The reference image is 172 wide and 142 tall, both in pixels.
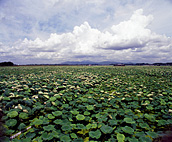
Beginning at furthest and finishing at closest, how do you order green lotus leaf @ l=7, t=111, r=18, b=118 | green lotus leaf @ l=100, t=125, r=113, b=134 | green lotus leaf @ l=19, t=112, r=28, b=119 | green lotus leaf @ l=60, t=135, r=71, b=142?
1. green lotus leaf @ l=19, t=112, r=28, b=119
2. green lotus leaf @ l=7, t=111, r=18, b=118
3. green lotus leaf @ l=100, t=125, r=113, b=134
4. green lotus leaf @ l=60, t=135, r=71, b=142

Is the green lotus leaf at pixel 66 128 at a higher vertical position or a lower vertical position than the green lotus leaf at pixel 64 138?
higher

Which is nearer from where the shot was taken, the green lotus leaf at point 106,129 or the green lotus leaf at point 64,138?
the green lotus leaf at point 64,138

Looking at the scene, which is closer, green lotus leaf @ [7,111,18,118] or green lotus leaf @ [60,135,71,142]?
green lotus leaf @ [60,135,71,142]

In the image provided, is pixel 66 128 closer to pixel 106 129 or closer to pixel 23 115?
pixel 106 129

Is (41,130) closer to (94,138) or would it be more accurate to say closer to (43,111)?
(43,111)

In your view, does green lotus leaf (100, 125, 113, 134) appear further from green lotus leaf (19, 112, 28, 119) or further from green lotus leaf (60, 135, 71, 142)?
green lotus leaf (19, 112, 28, 119)

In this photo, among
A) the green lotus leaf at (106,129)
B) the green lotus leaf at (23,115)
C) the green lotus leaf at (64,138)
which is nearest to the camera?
the green lotus leaf at (64,138)

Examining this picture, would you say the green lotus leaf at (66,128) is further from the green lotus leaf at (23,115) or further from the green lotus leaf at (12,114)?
the green lotus leaf at (12,114)

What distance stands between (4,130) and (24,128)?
1.54ft

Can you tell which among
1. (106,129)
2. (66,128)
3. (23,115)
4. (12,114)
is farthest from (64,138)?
(12,114)

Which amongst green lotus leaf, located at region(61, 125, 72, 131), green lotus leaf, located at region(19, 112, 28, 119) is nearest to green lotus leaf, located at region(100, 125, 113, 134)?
green lotus leaf, located at region(61, 125, 72, 131)

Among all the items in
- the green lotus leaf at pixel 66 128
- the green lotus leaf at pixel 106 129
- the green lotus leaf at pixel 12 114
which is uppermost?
the green lotus leaf at pixel 12 114

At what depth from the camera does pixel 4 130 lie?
2773 millimetres

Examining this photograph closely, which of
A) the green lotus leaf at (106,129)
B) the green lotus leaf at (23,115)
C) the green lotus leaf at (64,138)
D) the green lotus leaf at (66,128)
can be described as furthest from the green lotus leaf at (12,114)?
the green lotus leaf at (106,129)
